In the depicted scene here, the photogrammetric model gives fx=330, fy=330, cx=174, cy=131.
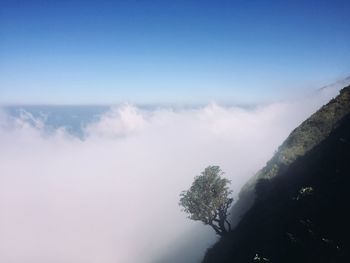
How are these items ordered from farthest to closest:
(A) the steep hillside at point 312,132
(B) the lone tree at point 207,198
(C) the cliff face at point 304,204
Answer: (A) the steep hillside at point 312,132
(B) the lone tree at point 207,198
(C) the cliff face at point 304,204

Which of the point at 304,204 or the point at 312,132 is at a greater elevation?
the point at 312,132

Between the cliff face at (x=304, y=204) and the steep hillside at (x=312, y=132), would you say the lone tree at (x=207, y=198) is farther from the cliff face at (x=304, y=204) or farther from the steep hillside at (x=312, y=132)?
the steep hillside at (x=312, y=132)

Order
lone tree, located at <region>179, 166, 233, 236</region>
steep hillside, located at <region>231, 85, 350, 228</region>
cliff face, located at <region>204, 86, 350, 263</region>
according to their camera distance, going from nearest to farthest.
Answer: cliff face, located at <region>204, 86, 350, 263</region> → lone tree, located at <region>179, 166, 233, 236</region> → steep hillside, located at <region>231, 85, 350, 228</region>

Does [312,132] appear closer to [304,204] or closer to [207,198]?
[207,198]

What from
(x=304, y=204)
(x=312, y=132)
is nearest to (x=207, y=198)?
(x=304, y=204)

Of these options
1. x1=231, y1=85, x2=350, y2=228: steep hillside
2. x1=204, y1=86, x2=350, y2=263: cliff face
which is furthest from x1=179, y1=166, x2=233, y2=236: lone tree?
x1=231, y1=85, x2=350, y2=228: steep hillside

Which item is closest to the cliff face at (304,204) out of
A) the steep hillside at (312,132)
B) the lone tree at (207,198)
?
the steep hillside at (312,132)

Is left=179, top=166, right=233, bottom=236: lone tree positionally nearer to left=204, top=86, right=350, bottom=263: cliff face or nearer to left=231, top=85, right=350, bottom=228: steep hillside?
left=204, top=86, right=350, bottom=263: cliff face

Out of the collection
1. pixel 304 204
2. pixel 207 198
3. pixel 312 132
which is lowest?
pixel 304 204
